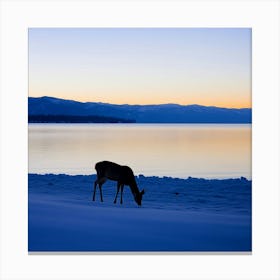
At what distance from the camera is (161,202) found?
420 inches

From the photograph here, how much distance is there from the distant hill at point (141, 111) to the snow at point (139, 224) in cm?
125

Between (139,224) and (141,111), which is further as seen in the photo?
(141,111)

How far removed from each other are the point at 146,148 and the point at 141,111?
3.55m

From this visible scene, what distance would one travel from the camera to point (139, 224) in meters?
8.90

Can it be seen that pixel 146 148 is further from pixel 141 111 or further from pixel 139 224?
pixel 139 224

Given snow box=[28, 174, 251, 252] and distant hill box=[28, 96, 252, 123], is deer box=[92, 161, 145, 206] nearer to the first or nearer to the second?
snow box=[28, 174, 251, 252]

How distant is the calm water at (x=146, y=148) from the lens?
10.7 m

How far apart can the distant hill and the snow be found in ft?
4.11

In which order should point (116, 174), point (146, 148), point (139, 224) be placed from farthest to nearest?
point (146, 148) < point (116, 174) < point (139, 224)

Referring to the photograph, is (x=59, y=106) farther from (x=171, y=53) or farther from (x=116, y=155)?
(x=116, y=155)
